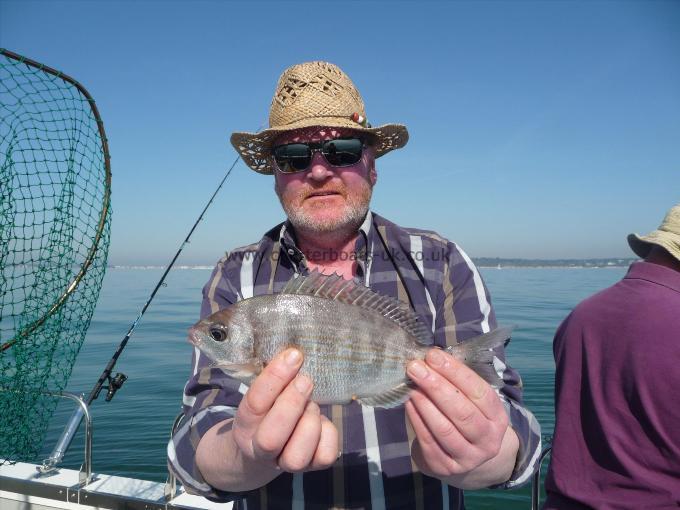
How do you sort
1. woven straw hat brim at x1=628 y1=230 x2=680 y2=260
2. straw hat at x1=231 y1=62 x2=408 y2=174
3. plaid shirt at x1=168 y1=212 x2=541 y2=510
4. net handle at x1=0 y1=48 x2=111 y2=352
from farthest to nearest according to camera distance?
net handle at x1=0 y1=48 x2=111 y2=352 → woven straw hat brim at x1=628 y1=230 x2=680 y2=260 → straw hat at x1=231 y1=62 x2=408 y2=174 → plaid shirt at x1=168 y1=212 x2=541 y2=510

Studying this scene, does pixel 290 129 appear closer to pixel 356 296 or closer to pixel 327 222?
pixel 327 222

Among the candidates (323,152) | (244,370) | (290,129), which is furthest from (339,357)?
(290,129)

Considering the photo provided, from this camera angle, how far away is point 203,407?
2.49 meters

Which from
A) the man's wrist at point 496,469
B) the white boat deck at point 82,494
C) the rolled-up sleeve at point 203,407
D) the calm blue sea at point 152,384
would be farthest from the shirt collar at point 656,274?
the white boat deck at point 82,494

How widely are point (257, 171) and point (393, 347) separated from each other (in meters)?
2.46

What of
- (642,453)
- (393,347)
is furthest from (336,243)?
(642,453)

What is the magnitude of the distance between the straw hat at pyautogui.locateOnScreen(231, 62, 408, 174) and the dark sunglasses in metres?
0.13

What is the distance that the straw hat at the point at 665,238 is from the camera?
142 inches

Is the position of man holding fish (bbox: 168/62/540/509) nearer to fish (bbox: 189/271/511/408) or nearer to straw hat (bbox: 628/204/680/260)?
fish (bbox: 189/271/511/408)

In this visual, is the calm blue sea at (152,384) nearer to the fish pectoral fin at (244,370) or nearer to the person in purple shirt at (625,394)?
the person in purple shirt at (625,394)

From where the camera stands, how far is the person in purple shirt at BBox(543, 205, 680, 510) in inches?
121

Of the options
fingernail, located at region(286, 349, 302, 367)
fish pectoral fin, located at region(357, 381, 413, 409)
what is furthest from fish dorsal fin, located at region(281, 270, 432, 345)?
fingernail, located at region(286, 349, 302, 367)

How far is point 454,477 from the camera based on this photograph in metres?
2.12

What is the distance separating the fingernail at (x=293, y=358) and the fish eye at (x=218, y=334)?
65 centimetres
